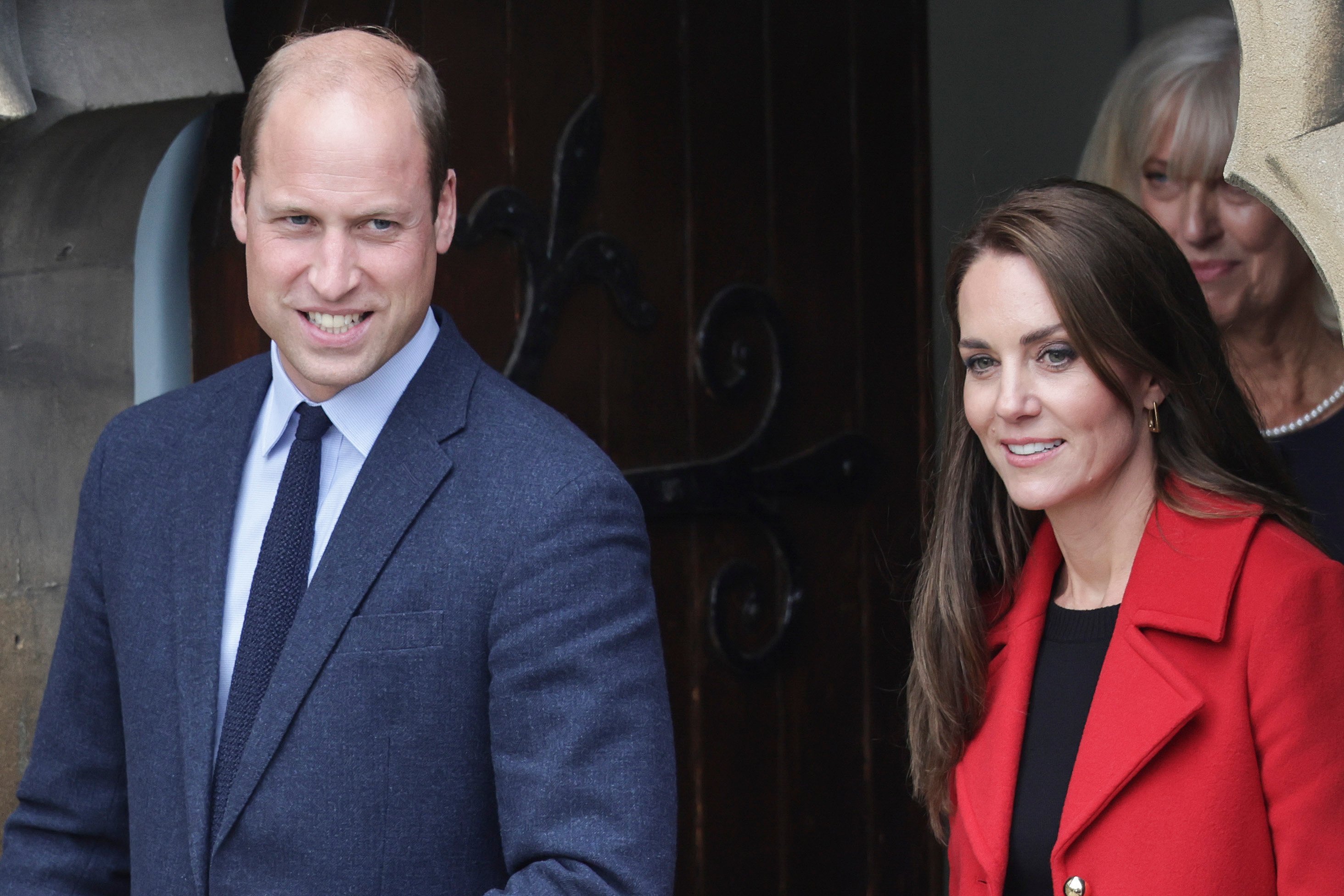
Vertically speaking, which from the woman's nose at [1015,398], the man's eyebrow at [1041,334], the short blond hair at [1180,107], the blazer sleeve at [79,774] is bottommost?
the blazer sleeve at [79,774]

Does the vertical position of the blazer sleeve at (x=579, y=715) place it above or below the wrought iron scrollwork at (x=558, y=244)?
below

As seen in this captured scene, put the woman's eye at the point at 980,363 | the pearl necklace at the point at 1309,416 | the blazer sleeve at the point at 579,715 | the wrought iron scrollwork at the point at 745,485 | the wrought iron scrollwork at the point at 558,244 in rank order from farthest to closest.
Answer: the wrought iron scrollwork at the point at 745,485 < the wrought iron scrollwork at the point at 558,244 < the pearl necklace at the point at 1309,416 < the woman's eye at the point at 980,363 < the blazer sleeve at the point at 579,715

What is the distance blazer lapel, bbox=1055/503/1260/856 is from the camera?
4.14 feet

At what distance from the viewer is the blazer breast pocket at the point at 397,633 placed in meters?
1.24

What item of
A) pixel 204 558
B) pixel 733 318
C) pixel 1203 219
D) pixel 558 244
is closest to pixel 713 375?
pixel 733 318

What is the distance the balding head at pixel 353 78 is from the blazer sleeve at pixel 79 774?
16.5 inches

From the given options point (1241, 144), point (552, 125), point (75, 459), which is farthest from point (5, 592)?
point (1241, 144)

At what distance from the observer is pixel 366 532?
1.28 m

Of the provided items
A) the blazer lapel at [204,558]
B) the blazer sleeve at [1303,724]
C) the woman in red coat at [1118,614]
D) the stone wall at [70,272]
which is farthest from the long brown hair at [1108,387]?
the stone wall at [70,272]

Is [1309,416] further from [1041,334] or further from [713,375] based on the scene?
[713,375]

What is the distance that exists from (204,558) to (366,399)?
0.20 metres

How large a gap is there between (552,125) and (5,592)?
36.8 inches

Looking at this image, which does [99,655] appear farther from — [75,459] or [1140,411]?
[1140,411]

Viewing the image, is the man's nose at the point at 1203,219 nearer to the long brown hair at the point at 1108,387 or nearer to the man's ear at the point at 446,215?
the long brown hair at the point at 1108,387
